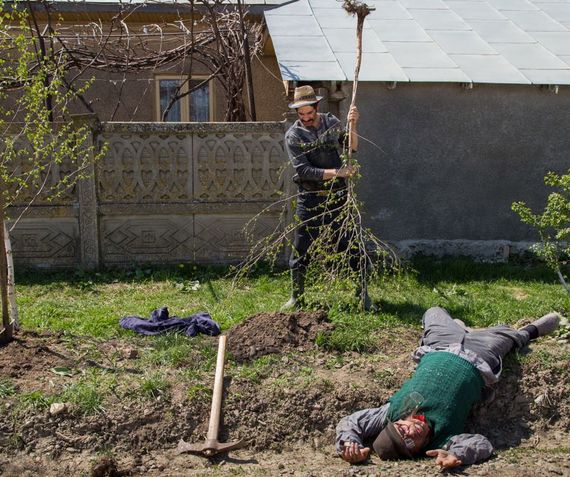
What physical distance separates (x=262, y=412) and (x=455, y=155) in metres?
4.72

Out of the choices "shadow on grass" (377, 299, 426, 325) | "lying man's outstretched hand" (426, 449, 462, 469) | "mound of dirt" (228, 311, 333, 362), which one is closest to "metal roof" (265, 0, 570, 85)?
"shadow on grass" (377, 299, 426, 325)

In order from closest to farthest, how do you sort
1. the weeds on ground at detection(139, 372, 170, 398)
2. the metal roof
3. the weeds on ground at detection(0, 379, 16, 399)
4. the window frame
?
the weeds on ground at detection(0, 379, 16, 399)
the weeds on ground at detection(139, 372, 170, 398)
the metal roof
the window frame

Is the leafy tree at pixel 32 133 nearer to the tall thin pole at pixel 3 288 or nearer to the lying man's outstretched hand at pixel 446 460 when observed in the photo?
the tall thin pole at pixel 3 288

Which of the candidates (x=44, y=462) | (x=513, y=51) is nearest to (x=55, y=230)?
(x=44, y=462)

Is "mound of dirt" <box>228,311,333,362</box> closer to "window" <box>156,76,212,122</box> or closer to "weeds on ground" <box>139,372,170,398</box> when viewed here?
"weeds on ground" <box>139,372,170,398</box>

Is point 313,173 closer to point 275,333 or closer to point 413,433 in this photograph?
point 275,333

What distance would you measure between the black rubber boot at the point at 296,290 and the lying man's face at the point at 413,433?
2.20 m

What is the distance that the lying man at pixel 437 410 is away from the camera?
505cm

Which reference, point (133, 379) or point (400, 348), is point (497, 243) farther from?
point (133, 379)

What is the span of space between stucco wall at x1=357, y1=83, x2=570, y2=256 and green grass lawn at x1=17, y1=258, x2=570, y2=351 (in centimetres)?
62

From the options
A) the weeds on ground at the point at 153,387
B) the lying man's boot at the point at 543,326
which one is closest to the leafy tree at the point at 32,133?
the weeds on ground at the point at 153,387

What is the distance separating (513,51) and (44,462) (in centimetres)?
748

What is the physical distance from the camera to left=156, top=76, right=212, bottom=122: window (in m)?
12.1

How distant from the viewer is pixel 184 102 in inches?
479
